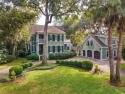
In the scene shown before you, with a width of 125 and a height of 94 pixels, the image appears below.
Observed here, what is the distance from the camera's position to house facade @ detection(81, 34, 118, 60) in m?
35.3

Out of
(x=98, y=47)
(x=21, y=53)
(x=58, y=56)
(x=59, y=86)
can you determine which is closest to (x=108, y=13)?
(x=59, y=86)

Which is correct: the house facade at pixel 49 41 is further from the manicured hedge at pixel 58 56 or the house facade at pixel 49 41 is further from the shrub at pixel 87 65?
the shrub at pixel 87 65

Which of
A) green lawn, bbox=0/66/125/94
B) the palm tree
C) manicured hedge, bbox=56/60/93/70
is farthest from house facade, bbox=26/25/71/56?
the palm tree

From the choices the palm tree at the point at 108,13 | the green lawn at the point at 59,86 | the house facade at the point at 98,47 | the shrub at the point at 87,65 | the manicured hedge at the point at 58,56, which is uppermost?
the palm tree at the point at 108,13

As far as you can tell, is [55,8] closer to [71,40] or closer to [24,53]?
[24,53]

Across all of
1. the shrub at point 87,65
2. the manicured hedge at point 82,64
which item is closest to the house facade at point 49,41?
the manicured hedge at point 82,64

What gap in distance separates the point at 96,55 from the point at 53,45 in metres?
11.1

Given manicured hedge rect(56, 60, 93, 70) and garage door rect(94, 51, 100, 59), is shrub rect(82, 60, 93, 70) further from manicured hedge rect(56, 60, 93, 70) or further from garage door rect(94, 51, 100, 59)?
garage door rect(94, 51, 100, 59)

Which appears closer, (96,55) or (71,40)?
(96,55)

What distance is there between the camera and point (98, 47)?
35688mm

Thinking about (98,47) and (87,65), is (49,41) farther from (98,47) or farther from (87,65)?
(87,65)

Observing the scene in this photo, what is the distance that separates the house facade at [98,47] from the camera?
1389 inches

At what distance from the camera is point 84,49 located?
135ft

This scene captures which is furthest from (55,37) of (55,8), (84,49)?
(55,8)
